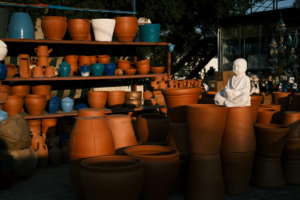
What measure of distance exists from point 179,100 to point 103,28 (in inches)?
128

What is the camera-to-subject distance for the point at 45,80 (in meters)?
6.80

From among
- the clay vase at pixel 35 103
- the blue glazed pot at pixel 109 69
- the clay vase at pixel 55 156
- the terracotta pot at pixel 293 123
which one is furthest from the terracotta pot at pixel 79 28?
the terracotta pot at pixel 293 123

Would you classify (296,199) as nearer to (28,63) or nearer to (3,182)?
(3,182)

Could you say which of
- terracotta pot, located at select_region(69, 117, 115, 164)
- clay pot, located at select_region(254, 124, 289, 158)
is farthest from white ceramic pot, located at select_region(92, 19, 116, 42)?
clay pot, located at select_region(254, 124, 289, 158)

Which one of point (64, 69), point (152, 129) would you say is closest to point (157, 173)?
point (152, 129)

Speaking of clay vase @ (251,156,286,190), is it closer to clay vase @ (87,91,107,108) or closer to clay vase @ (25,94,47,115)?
clay vase @ (87,91,107,108)

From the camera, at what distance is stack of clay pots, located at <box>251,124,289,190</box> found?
170 inches

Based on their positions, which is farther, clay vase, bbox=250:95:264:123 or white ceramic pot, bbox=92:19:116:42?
white ceramic pot, bbox=92:19:116:42

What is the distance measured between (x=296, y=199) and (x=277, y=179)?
1.34ft

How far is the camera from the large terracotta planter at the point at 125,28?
7.09 meters

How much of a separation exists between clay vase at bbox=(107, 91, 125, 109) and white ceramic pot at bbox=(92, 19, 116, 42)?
3.52 feet

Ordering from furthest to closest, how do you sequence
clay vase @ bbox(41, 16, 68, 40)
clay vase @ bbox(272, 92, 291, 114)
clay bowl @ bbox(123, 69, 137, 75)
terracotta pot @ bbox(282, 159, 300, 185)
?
clay bowl @ bbox(123, 69, 137, 75), clay vase @ bbox(41, 16, 68, 40), clay vase @ bbox(272, 92, 291, 114), terracotta pot @ bbox(282, 159, 300, 185)

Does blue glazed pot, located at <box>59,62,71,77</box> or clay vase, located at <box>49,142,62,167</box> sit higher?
blue glazed pot, located at <box>59,62,71,77</box>

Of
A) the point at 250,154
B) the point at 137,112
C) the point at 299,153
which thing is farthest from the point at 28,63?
the point at 299,153
